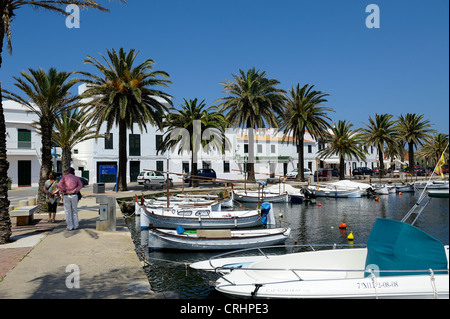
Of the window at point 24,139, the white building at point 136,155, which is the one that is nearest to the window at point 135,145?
the white building at point 136,155

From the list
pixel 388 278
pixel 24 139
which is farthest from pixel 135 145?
pixel 388 278

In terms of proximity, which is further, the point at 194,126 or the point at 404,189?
the point at 404,189

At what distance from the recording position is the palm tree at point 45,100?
1666cm

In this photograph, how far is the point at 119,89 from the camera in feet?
94.8

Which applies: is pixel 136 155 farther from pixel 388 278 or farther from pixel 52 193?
pixel 388 278

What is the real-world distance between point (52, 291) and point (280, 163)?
56.1m

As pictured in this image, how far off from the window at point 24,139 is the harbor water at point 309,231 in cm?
2508

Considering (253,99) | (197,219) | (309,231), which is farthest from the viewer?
(253,99)

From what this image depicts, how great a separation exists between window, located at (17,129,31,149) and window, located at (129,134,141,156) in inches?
489

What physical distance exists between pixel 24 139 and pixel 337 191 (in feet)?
123

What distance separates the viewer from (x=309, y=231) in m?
19.0

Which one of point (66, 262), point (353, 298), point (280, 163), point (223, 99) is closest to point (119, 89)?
point (223, 99)

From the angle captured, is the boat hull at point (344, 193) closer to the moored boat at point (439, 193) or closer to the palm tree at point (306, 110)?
the palm tree at point (306, 110)
